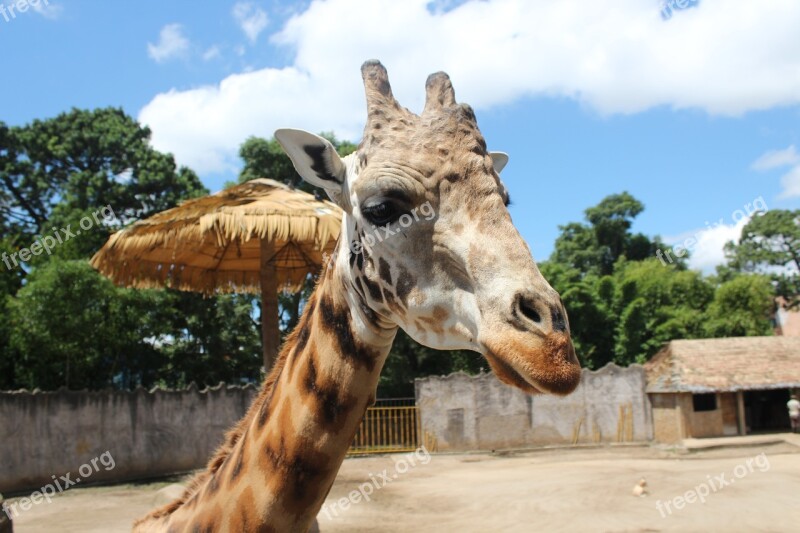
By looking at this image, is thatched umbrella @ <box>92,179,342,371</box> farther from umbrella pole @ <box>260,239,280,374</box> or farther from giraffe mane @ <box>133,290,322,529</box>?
giraffe mane @ <box>133,290,322,529</box>

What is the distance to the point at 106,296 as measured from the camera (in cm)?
1786

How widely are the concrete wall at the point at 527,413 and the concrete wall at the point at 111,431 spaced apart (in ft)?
21.8

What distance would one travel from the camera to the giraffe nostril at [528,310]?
1577mm

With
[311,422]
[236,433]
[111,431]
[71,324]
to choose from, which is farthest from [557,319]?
[71,324]

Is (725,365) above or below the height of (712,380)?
above

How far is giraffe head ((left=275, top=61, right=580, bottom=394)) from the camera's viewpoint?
1.57m

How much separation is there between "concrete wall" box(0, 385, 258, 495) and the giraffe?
1397 centimetres

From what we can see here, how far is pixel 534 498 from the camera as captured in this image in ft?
39.7

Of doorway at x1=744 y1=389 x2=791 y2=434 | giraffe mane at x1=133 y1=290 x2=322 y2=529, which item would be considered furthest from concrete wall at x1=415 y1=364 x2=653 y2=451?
giraffe mane at x1=133 y1=290 x2=322 y2=529

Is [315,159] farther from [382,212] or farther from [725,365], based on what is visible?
[725,365]

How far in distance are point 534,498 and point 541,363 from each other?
11684 millimetres

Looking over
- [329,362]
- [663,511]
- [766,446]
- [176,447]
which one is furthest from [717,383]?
[329,362]

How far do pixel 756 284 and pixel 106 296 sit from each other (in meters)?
31.9

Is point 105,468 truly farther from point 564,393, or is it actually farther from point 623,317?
point 623,317
